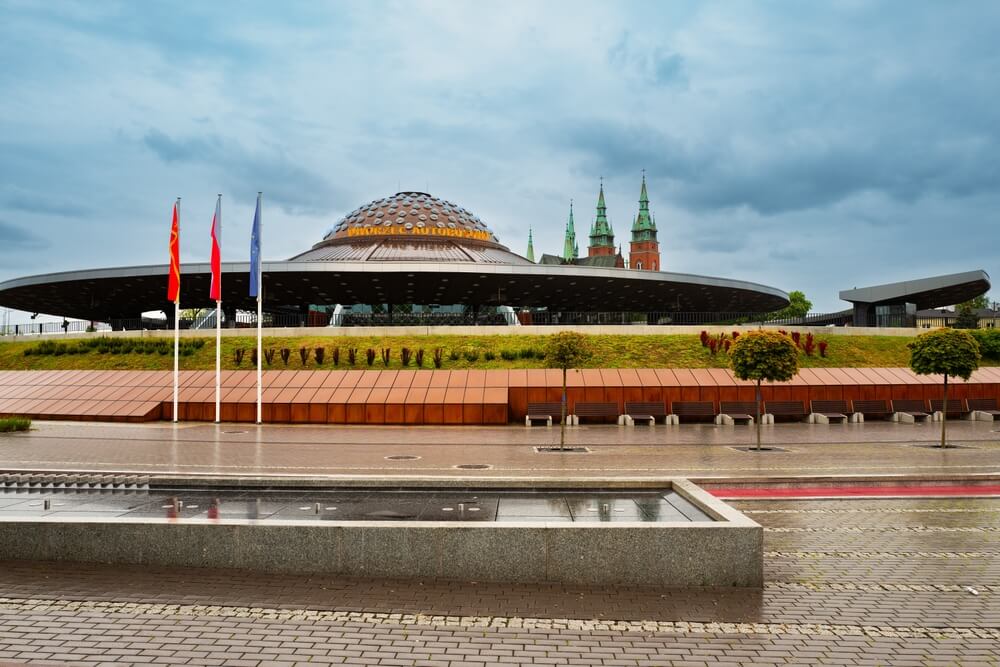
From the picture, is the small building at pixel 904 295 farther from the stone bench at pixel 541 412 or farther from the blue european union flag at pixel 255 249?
the blue european union flag at pixel 255 249

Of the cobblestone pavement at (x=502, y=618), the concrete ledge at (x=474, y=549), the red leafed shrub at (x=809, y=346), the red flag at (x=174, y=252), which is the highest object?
the red flag at (x=174, y=252)

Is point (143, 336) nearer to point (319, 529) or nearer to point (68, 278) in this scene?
point (68, 278)

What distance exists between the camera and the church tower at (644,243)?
14738 cm

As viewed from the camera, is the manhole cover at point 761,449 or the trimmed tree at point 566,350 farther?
the trimmed tree at point 566,350

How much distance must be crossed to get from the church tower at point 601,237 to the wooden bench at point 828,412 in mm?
132512

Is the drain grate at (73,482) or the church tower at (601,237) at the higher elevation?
the church tower at (601,237)

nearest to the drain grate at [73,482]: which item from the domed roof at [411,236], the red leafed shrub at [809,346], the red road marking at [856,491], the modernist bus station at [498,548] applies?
the modernist bus station at [498,548]

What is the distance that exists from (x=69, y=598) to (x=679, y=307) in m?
59.3

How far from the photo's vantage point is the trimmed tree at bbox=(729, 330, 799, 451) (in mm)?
22188

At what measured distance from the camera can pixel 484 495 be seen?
10266mm

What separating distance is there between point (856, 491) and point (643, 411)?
1497 cm

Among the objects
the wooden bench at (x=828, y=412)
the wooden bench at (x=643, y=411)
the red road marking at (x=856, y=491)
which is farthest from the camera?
the wooden bench at (x=828, y=412)

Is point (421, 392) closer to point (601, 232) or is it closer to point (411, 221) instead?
point (411, 221)

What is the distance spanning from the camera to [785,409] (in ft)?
95.6
